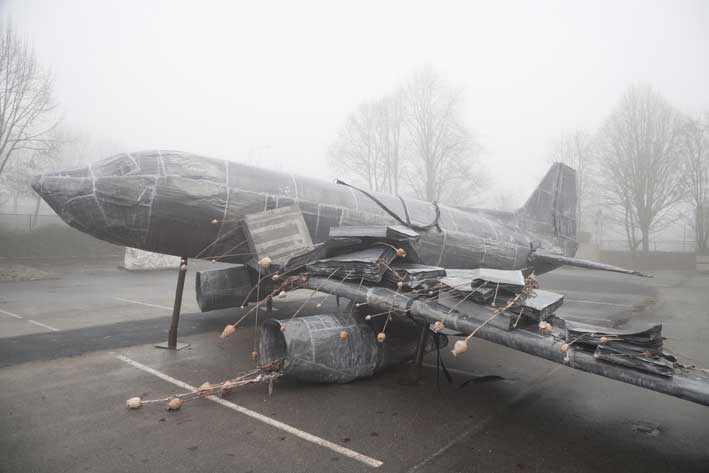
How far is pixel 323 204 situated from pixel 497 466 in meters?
5.75

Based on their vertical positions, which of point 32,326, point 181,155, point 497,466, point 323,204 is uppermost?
point 181,155

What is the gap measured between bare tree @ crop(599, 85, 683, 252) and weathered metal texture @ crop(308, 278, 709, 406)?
36421 mm

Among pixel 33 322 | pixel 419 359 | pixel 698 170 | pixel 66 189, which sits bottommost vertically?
pixel 33 322

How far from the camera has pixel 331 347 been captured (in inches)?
227

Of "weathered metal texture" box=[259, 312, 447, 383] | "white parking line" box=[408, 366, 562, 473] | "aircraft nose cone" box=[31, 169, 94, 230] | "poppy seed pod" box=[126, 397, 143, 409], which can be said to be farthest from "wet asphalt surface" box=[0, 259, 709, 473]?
"aircraft nose cone" box=[31, 169, 94, 230]

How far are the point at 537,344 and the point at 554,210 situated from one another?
33.4 feet

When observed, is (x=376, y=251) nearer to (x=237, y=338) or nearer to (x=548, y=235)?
(x=237, y=338)

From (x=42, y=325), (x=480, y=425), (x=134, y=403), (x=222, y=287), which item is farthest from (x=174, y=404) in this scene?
(x=42, y=325)

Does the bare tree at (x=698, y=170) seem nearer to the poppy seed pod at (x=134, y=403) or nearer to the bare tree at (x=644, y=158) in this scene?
the bare tree at (x=644, y=158)

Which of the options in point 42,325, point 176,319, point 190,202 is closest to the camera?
point 190,202

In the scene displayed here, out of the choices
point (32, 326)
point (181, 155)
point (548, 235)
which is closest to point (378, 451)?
point (181, 155)

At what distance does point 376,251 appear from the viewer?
6379 millimetres

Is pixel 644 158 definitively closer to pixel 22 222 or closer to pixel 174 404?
pixel 174 404

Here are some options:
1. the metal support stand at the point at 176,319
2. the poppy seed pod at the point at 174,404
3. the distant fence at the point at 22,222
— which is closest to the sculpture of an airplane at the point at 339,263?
the metal support stand at the point at 176,319
